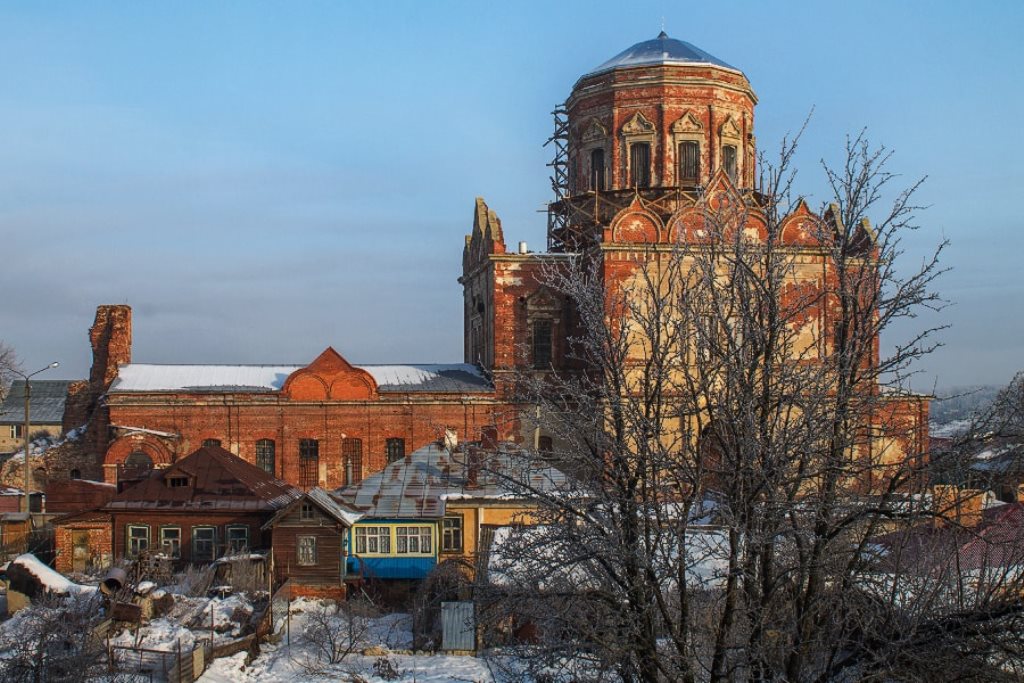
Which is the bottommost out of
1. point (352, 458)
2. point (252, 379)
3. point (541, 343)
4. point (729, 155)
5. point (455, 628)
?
point (455, 628)

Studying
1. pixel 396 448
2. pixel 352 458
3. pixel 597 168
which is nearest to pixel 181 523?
pixel 352 458

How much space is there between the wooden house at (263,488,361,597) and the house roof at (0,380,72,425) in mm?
42942

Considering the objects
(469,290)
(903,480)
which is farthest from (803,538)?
(469,290)

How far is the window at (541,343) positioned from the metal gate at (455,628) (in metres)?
13.6

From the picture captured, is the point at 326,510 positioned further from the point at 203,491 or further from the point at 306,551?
the point at 203,491

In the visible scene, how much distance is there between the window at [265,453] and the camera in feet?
107

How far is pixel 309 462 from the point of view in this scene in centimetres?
3278

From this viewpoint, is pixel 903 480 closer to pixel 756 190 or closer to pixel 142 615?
pixel 756 190

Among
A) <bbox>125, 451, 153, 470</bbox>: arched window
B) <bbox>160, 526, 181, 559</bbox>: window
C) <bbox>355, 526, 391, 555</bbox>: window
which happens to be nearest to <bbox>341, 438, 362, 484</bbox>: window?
<bbox>125, 451, 153, 470</bbox>: arched window

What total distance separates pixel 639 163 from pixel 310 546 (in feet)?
53.5

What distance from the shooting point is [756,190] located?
30.8ft

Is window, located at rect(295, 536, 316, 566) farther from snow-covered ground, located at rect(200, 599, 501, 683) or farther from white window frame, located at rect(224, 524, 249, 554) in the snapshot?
snow-covered ground, located at rect(200, 599, 501, 683)

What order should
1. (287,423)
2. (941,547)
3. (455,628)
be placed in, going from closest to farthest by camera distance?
1. (941,547)
2. (455,628)
3. (287,423)

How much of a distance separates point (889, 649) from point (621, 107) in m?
27.9
